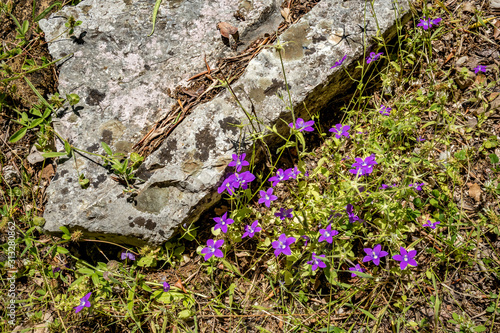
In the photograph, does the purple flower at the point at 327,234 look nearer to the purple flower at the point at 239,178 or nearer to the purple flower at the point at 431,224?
the purple flower at the point at 239,178

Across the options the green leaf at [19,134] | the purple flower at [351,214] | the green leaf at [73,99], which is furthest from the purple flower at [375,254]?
the green leaf at [19,134]

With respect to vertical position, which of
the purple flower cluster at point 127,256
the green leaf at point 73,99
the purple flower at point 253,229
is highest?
the green leaf at point 73,99

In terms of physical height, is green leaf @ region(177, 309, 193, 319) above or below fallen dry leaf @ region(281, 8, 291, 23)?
below

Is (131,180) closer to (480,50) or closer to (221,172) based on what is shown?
(221,172)

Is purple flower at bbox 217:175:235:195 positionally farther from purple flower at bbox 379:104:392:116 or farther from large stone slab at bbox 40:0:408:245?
purple flower at bbox 379:104:392:116

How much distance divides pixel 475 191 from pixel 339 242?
130 cm

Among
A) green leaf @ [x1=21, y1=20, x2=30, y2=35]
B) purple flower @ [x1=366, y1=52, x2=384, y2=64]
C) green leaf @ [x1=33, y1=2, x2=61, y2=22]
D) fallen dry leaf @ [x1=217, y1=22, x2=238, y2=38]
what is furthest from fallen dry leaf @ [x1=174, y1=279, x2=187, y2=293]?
green leaf @ [x1=33, y1=2, x2=61, y2=22]

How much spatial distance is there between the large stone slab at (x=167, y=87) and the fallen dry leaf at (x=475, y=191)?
4.72 ft

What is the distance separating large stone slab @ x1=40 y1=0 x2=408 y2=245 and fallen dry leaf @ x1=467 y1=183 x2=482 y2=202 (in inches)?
56.7

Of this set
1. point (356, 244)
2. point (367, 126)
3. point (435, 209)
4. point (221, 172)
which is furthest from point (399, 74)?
point (221, 172)

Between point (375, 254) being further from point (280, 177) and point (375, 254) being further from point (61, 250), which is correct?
point (61, 250)

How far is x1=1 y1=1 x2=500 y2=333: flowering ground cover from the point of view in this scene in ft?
8.00

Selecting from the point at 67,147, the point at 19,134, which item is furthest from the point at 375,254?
the point at 19,134

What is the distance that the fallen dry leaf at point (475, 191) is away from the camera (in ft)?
8.83
